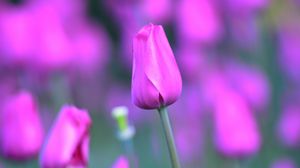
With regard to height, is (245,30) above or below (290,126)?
above

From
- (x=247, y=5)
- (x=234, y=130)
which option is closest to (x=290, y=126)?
(x=247, y=5)

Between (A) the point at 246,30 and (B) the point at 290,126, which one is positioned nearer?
(B) the point at 290,126

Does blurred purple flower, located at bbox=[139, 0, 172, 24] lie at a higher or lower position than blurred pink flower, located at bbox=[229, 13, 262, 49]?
higher

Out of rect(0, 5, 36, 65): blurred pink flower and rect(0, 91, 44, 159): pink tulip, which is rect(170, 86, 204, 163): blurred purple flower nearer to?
rect(0, 5, 36, 65): blurred pink flower

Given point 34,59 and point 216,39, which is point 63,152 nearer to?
point 34,59

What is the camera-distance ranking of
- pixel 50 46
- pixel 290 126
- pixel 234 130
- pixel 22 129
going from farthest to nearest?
1. pixel 290 126
2. pixel 50 46
3. pixel 234 130
4. pixel 22 129

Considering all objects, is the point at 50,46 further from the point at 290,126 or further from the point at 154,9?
the point at 290,126

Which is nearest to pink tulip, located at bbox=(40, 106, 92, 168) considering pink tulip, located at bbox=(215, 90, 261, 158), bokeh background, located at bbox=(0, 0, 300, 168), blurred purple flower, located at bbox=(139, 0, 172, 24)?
pink tulip, located at bbox=(215, 90, 261, 158)
